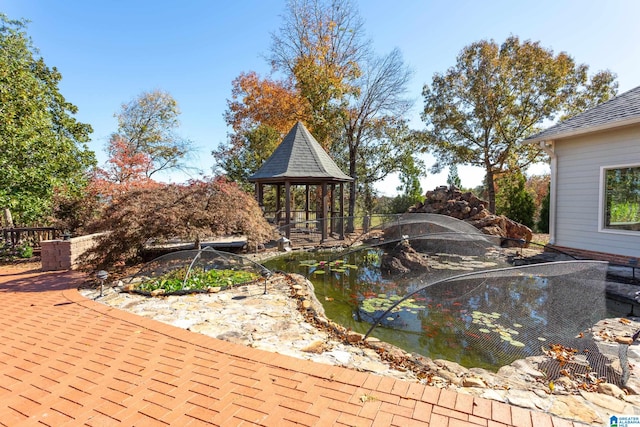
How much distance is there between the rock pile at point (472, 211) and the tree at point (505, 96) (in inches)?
197

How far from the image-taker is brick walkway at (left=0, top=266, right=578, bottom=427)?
1994mm

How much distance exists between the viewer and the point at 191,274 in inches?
211

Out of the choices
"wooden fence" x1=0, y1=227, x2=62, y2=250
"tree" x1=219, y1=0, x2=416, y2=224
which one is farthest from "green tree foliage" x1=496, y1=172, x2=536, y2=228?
"wooden fence" x1=0, y1=227, x2=62, y2=250

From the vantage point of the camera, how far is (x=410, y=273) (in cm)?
643

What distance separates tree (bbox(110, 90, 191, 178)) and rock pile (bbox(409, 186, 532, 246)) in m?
14.4

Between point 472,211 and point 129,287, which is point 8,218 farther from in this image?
point 472,211

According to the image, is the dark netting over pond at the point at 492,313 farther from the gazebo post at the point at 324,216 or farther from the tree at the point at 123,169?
the tree at the point at 123,169

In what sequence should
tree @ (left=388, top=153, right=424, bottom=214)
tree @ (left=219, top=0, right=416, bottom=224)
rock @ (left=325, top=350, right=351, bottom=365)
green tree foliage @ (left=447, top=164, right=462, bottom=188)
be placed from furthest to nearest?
1. green tree foliage @ (left=447, top=164, right=462, bottom=188)
2. tree @ (left=388, top=153, right=424, bottom=214)
3. tree @ (left=219, top=0, right=416, bottom=224)
4. rock @ (left=325, top=350, right=351, bottom=365)

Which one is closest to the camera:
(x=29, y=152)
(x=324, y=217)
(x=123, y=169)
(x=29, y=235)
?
(x=29, y=152)

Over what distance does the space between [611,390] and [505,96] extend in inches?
599

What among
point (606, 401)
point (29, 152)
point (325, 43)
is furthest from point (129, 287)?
point (325, 43)

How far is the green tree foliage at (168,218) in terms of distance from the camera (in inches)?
212

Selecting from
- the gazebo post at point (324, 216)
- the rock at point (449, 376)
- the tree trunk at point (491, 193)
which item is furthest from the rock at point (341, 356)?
the tree trunk at point (491, 193)

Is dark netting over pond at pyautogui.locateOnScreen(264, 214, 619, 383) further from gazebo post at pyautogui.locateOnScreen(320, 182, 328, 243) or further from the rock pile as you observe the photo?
the rock pile
